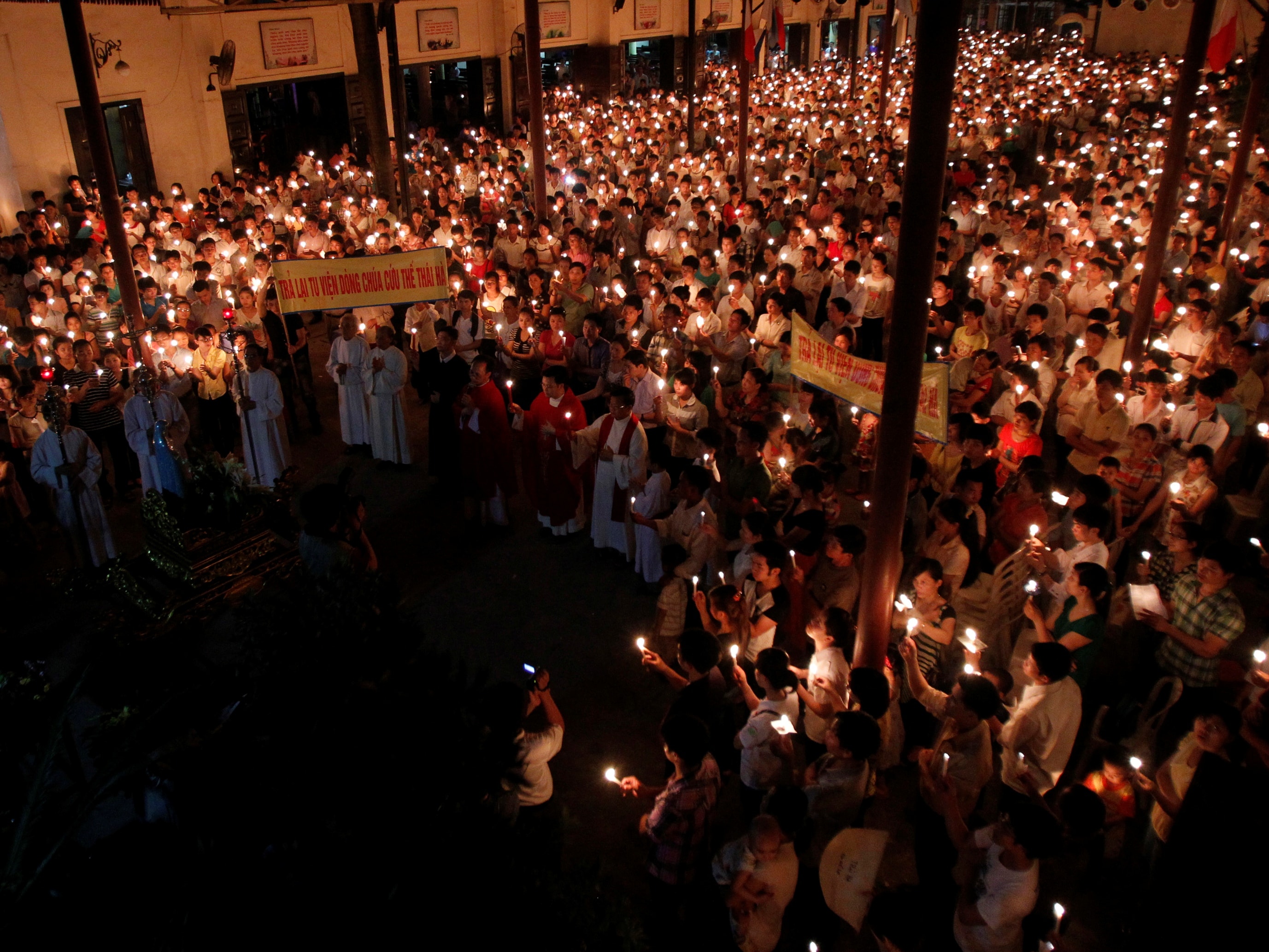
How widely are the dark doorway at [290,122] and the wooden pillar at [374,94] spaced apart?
7.53m

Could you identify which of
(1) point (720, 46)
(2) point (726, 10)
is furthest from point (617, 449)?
(1) point (720, 46)

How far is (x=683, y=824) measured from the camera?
4492 millimetres

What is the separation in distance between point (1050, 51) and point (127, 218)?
50124 mm

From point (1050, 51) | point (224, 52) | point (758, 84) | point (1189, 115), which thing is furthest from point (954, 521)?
point (1050, 51)

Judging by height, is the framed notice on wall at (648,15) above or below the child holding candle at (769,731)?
above

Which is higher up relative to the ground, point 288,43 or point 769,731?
point 288,43

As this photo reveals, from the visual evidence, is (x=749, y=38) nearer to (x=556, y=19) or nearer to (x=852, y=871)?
(x=556, y=19)

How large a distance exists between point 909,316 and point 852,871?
2.56 metres

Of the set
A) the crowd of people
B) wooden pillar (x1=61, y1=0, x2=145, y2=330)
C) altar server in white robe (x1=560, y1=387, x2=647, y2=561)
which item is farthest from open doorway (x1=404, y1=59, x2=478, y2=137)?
altar server in white robe (x1=560, y1=387, x2=647, y2=561)

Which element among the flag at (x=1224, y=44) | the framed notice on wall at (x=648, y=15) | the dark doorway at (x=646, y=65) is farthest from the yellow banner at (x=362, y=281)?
the dark doorway at (x=646, y=65)

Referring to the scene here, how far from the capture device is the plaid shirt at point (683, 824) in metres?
4.45

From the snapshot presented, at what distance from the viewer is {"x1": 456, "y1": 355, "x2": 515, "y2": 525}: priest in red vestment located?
8344 mm

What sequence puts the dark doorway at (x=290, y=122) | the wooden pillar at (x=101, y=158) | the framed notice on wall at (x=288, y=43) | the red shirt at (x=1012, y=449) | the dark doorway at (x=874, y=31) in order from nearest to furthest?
the red shirt at (x=1012, y=449) → the wooden pillar at (x=101, y=158) → the framed notice on wall at (x=288, y=43) → the dark doorway at (x=290, y=122) → the dark doorway at (x=874, y=31)

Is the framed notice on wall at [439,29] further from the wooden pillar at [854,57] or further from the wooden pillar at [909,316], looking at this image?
the wooden pillar at [909,316]
